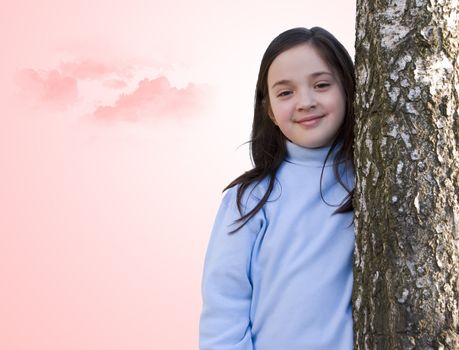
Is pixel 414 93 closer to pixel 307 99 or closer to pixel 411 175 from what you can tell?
pixel 411 175

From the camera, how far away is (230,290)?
87.7 inches

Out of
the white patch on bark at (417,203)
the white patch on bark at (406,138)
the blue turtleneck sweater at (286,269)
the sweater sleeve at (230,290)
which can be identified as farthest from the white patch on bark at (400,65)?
the sweater sleeve at (230,290)

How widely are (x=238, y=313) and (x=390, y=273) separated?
650 millimetres

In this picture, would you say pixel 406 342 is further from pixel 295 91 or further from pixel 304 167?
pixel 295 91

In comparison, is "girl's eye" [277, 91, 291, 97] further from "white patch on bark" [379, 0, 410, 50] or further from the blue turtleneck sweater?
"white patch on bark" [379, 0, 410, 50]

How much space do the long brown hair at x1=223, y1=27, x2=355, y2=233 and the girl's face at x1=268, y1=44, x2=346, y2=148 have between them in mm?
26

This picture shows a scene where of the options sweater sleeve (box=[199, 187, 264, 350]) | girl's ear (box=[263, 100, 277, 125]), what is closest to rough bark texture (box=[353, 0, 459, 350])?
sweater sleeve (box=[199, 187, 264, 350])

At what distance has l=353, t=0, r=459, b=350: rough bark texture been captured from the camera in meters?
1.74

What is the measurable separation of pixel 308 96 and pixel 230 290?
0.73 meters

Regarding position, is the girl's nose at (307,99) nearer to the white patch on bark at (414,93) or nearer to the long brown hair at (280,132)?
the long brown hair at (280,132)

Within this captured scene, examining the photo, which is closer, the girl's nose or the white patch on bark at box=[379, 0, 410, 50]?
the white patch on bark at box=[379, 0, 410, 50]

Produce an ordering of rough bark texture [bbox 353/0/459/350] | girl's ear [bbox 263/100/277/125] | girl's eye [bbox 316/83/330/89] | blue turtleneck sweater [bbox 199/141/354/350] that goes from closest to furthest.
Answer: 1. rough bark texture [bbox 353/0/459/350]
2. blue turtleneck sweater [bbox 199/141/354/350]
3. girl's eye [bbox 316/83/330/89]
4. girl's ear [bbox 263/100/277/125]

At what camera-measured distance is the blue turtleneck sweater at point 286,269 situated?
6.93 feet

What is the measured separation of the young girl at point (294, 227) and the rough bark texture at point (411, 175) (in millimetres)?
270
